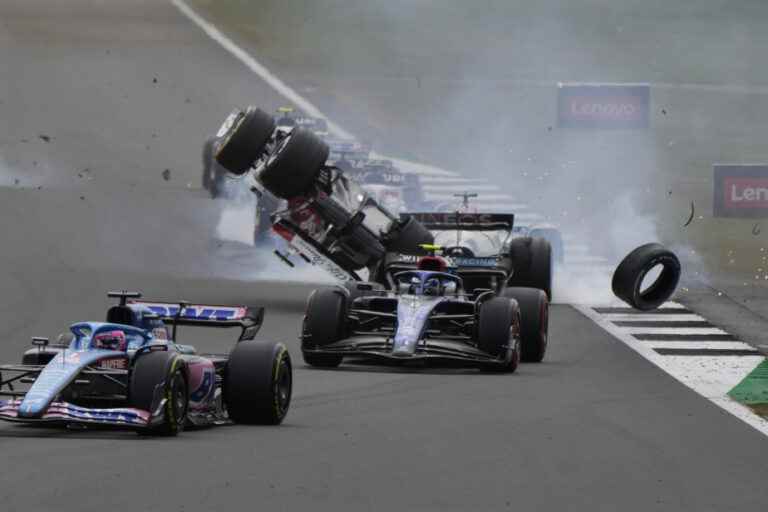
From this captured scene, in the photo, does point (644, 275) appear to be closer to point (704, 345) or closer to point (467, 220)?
point (704, 345)

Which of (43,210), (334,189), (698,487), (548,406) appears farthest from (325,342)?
(43,210)

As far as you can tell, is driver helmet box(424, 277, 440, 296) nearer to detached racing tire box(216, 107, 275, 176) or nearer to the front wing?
the front wing

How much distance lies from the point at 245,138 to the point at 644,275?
20.9ft

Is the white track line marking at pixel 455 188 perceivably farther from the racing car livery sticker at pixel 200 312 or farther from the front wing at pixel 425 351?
the racing car livery sticker at pixel 200 312

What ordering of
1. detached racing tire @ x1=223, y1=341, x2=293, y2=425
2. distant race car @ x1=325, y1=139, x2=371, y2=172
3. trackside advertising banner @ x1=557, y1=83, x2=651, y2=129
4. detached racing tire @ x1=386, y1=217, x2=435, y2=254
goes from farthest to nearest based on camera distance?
trackside advertising banner @ x1=557, y1=83, x2=651, y2=129
distant race car @ x1=325, y1=139, x2=371, y2=172
detached racing tire @ x1=386, y1=217, x2=435, y2=254
detached racing tire @ x1=223, y1=341, x2=293, y2=425

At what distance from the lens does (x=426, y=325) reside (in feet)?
70.3

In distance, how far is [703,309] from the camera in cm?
3017

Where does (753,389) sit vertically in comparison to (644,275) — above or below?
below

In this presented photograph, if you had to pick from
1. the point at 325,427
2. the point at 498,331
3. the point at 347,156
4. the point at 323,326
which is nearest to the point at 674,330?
the point at 498,331

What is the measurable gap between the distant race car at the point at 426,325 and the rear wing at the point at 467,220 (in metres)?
4.92

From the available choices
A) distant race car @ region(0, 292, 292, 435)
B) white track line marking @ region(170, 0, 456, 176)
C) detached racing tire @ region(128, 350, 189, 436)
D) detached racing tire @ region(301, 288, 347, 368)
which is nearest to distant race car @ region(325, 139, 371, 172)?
white track line marking @ region(170, 0, 456, 176)

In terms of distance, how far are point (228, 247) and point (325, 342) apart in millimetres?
16369

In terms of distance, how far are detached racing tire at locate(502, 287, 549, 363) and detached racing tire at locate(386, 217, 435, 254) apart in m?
4.64

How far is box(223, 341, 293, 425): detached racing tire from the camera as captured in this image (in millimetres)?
16000
